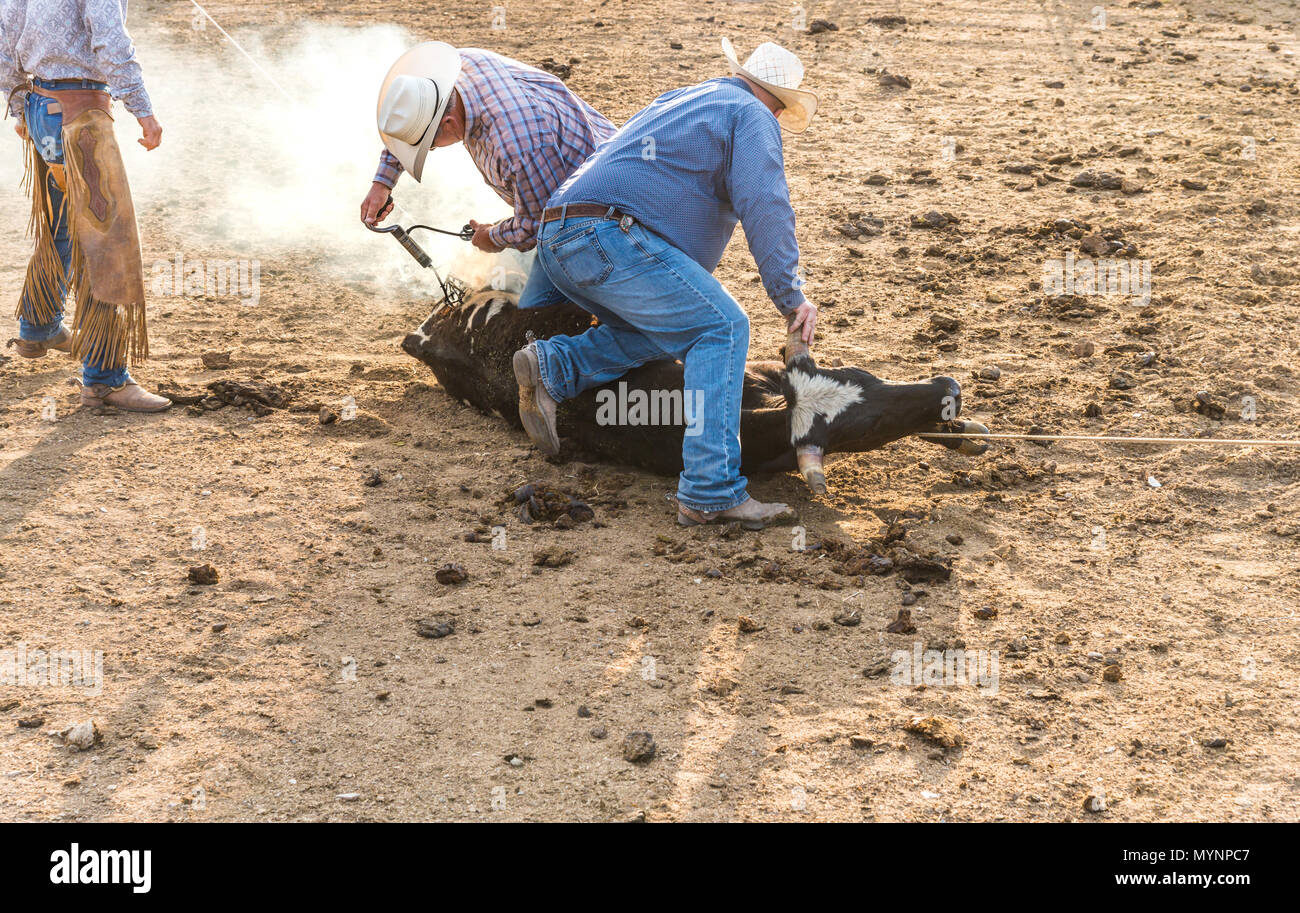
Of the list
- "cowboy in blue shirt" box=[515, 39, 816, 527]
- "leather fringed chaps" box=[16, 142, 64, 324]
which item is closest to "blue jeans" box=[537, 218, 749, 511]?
"cowboy in blue shirt" box=[515, 39, 816, 527]

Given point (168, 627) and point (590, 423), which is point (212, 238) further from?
point (168, 627)

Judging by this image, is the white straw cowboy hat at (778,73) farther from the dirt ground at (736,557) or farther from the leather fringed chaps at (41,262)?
the leather fringed chaps at (41,262)

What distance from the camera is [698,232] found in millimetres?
4562

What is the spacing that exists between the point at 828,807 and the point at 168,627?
6.92ft

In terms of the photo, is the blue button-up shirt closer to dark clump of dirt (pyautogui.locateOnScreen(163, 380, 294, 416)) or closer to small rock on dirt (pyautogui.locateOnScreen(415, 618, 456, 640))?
small rock on dirt (pyautogui.locateOnScreen(415, 618, 456, 640))

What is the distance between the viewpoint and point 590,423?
4.93m

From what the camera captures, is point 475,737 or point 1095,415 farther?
point 1095,415

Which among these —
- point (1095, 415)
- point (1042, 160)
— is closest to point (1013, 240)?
point (1042, 160)

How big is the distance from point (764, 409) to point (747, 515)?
1.58 feet

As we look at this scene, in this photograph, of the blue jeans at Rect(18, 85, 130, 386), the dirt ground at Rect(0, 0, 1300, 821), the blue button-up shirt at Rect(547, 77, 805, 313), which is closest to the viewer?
the dirt ground at Rect(0, 0, 1300, 821)

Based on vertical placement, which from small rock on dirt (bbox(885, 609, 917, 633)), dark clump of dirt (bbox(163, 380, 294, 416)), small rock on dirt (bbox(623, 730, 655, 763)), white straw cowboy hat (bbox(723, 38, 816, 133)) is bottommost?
small rock on dirt (bbox(623, 730, 655, 763))

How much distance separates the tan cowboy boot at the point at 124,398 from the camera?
5324 millimetres

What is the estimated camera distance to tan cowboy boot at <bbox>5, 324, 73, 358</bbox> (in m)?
5.47

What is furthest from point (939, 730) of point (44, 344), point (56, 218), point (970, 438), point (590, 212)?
point (44, 344)
